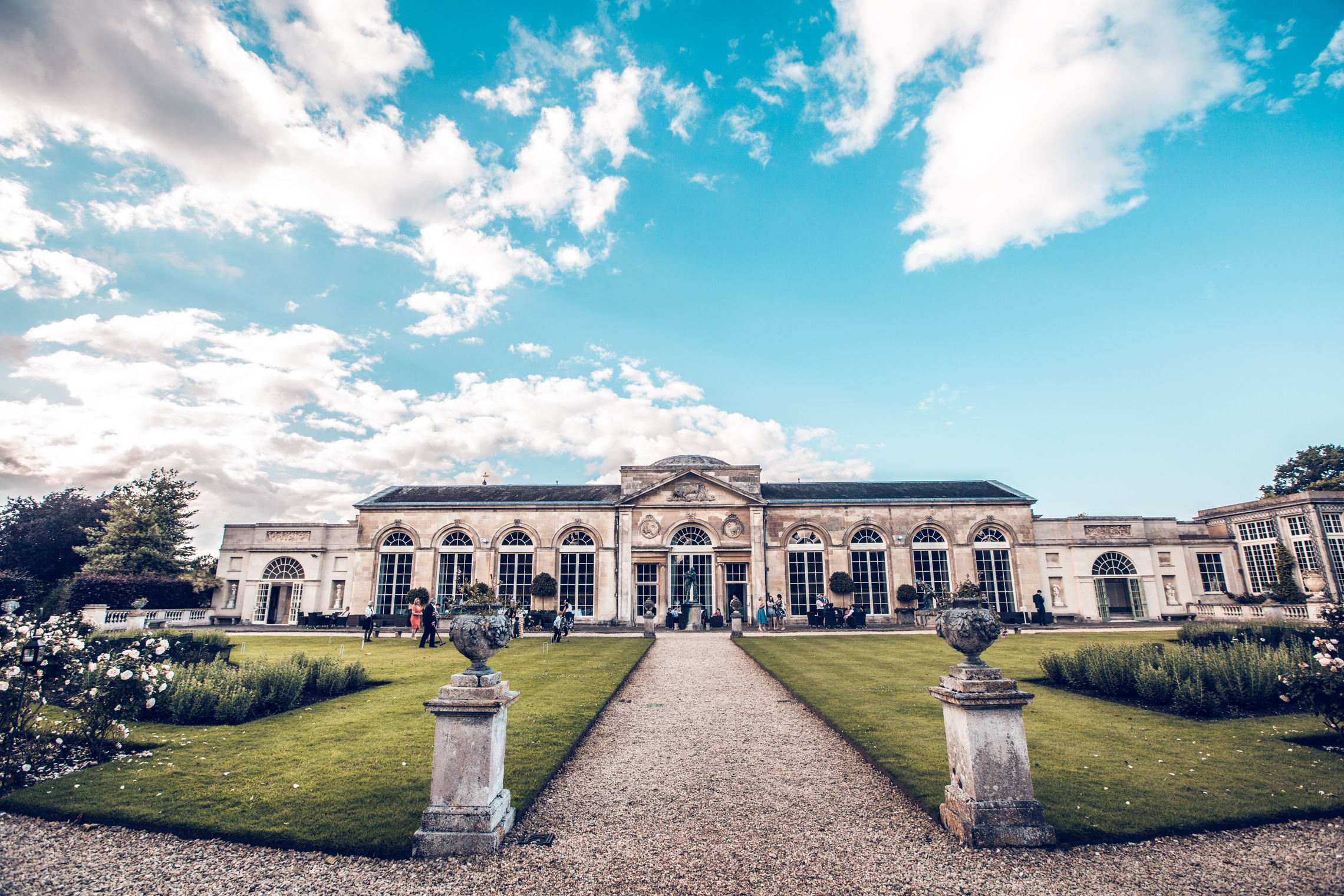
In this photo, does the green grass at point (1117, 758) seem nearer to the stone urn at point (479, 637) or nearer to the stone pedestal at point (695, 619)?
the stone urn at point (479, 637)

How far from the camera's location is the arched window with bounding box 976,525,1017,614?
26.1 meters

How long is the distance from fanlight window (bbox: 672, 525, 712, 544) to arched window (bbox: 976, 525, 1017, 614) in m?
12.2

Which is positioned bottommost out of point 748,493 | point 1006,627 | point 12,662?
point 1006,627

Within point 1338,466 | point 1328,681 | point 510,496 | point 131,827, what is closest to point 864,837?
point 1328,681

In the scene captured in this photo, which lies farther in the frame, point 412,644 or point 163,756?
point 412,644

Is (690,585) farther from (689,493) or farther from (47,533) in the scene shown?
(47,533)

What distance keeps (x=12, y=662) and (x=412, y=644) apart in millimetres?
12214

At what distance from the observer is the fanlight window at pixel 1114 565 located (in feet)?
86.7

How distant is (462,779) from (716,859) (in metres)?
1.91

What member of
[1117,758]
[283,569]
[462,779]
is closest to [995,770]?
[1117,758]

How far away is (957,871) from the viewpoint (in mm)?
3945

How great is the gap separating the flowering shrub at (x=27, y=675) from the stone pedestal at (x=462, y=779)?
4044 mm

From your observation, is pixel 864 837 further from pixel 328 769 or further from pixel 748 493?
pixel 748 493

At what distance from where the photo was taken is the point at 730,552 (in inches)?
1045
